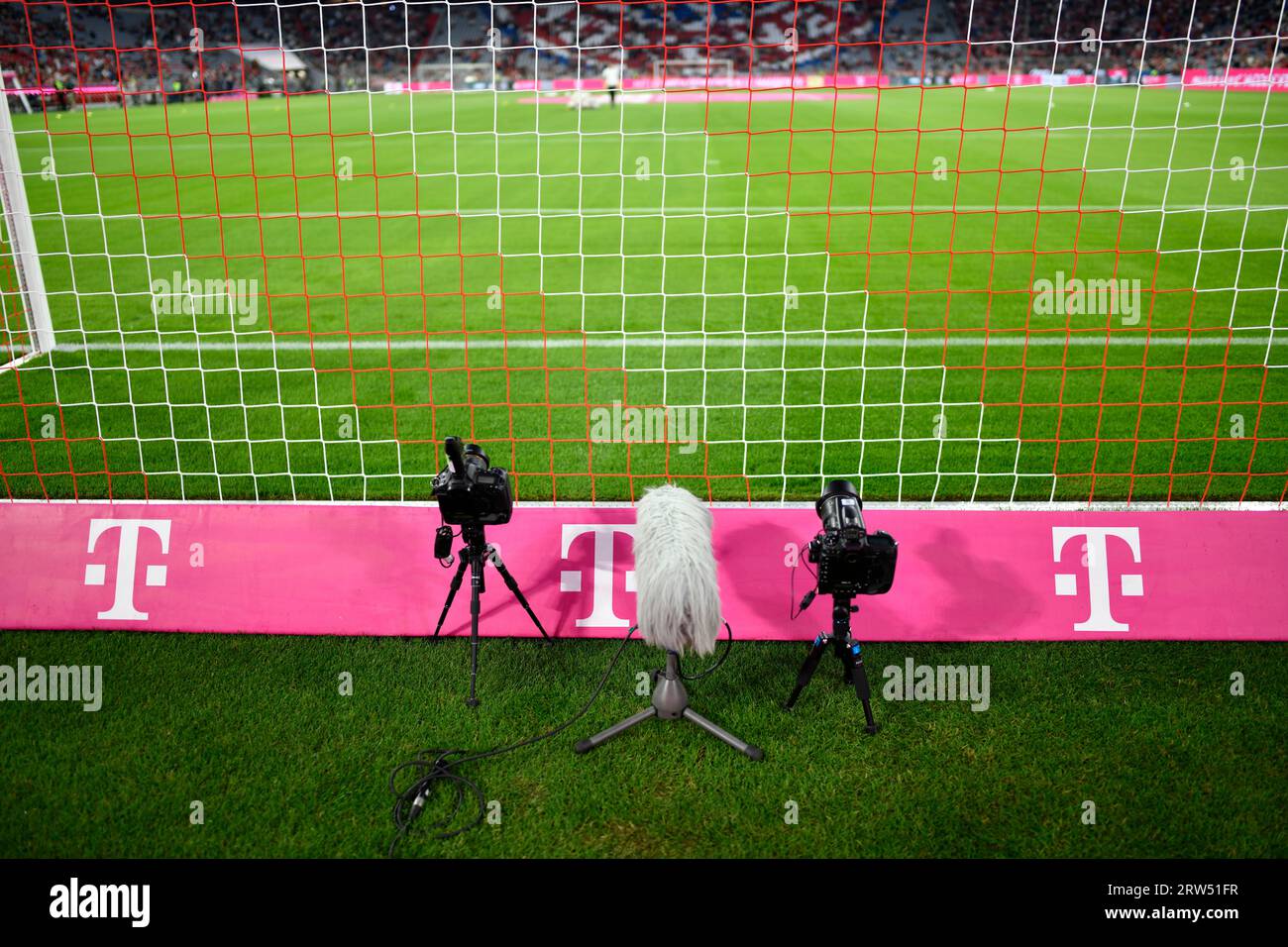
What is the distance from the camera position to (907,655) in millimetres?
4195

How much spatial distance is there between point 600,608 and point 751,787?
121 centimetres

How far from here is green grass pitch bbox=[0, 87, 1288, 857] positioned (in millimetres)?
3355

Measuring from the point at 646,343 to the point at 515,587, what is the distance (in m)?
4.43

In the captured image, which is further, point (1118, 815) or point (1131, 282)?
point (1131, 282)

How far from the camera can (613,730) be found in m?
3.64

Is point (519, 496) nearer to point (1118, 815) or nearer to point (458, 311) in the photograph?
point (1118, 815)

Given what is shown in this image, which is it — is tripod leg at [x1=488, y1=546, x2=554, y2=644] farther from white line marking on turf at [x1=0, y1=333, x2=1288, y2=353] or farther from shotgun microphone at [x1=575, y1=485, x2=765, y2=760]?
white line marking on turf at [x1=0, y1=333, x2=1288, y2=353]

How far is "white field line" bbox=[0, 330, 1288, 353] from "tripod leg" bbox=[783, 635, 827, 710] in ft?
15.4

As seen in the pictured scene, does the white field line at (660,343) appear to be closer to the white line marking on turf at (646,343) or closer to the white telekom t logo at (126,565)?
the white line marking on turf at (646,343)

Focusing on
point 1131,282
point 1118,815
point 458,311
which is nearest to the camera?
point 1118,815

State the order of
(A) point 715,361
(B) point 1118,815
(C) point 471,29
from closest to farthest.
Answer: (B) point 1118,815
(A) point 715,361
(C) point 471,29

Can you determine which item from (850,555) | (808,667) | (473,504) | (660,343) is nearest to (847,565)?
(850,555)

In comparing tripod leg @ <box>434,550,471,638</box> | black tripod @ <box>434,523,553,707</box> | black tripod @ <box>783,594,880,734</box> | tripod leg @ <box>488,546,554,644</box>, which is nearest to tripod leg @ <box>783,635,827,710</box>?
black tripod @ <box>783,594,880,734</box>
